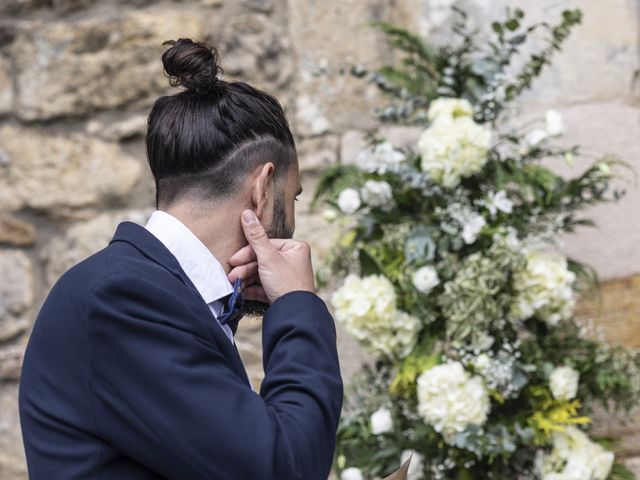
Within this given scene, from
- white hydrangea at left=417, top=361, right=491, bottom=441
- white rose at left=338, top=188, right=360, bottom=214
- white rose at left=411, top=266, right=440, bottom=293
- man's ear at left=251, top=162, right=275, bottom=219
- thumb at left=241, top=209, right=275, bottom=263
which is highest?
man's ear at left=251, top=162, right=275, bottom=219

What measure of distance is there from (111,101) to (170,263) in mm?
1598

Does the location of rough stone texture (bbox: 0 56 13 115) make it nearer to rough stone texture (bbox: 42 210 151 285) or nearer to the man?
rough stone texture (bbox: 42 210 151 285)

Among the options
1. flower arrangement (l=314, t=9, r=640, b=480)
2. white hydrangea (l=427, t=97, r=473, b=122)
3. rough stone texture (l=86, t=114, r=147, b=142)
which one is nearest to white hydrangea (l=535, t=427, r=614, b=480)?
flower arrangement (l=314, t=9, r=640, b=480)

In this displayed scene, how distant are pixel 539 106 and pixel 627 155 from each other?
0.27 meters

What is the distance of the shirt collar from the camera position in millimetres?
1271

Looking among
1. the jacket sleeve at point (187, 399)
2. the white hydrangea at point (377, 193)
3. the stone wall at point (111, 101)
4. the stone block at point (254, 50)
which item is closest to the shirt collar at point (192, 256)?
the jacket sleeve at point (187, 399)

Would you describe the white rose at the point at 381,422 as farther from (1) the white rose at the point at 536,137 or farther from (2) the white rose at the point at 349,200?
(1) the white rose at the point at 536,137

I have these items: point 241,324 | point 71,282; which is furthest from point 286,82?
point 71,282

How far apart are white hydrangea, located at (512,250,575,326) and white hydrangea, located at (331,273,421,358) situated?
0.73 ft

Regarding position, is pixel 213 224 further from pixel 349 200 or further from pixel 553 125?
pixel 553 125

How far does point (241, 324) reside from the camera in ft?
8.64

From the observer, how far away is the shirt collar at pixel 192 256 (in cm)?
127

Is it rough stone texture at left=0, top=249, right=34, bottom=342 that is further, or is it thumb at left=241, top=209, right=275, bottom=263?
rough stone texture at left=0, top=249, right=34, bottom=342

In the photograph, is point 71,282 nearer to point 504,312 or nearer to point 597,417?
point 504,312
